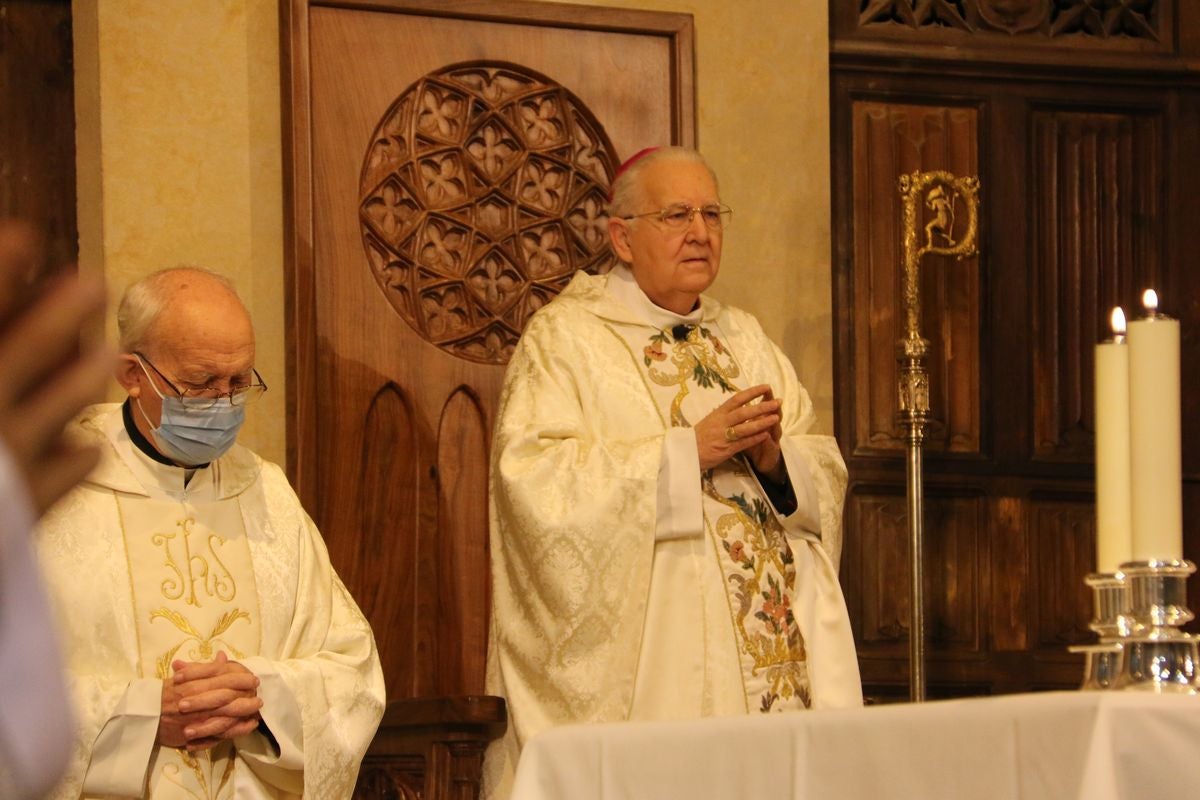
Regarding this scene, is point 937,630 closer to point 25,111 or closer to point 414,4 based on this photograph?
point 414,4

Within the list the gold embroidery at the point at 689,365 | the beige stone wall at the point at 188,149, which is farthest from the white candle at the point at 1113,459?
the beige stone wall at the point at 188,149

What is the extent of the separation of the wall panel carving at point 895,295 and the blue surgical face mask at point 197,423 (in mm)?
2501

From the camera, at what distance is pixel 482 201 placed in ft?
17.9

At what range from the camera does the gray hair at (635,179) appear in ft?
16.1

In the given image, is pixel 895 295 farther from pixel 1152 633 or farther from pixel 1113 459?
pixel 1152 633

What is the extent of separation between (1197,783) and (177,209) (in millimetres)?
3690

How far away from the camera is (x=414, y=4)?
17.6 feet

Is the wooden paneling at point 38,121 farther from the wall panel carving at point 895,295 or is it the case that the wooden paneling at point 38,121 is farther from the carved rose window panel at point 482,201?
the wall panel carving at point 895,295

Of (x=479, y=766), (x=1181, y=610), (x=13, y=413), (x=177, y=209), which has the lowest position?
(x=479, y=766)

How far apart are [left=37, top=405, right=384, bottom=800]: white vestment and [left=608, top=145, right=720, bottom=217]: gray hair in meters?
1.23

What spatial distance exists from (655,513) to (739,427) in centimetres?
30

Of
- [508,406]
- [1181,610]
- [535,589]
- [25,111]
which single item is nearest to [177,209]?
[25,111]

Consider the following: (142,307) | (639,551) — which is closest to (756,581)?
(639,551)

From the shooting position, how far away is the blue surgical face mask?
12.9 feet
